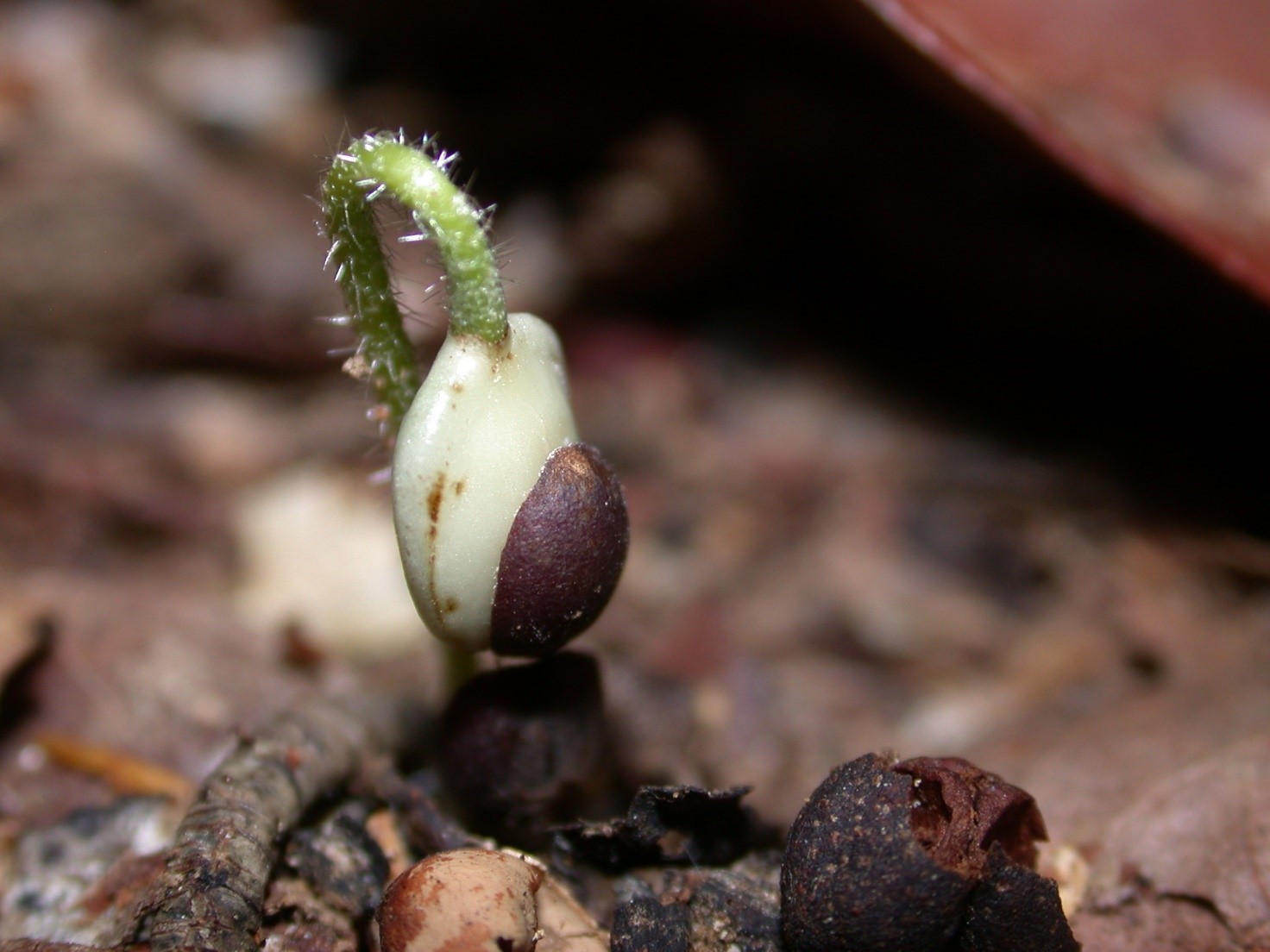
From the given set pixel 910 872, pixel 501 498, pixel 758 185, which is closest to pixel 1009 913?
pixel 910 872

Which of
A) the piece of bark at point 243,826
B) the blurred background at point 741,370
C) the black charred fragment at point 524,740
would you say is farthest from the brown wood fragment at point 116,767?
the black charred fragment at point 524,740

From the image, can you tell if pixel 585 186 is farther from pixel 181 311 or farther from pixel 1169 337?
pixel 1169 337

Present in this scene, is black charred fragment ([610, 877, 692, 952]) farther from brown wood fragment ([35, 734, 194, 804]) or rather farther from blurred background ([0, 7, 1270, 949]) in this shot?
brown wood fragment ([35, 734, 194, 804])

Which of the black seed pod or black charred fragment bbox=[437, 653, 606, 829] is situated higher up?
the black seed pod

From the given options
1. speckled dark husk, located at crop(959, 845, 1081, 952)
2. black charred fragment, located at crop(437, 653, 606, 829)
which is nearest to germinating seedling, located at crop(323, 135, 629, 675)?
black charred fragment, located at crop(437, 653, 606, 829)

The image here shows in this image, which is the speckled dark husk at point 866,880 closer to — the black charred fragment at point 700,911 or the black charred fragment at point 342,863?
the black charred fragment at point 700,911

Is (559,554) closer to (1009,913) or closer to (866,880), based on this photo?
(866,880)
